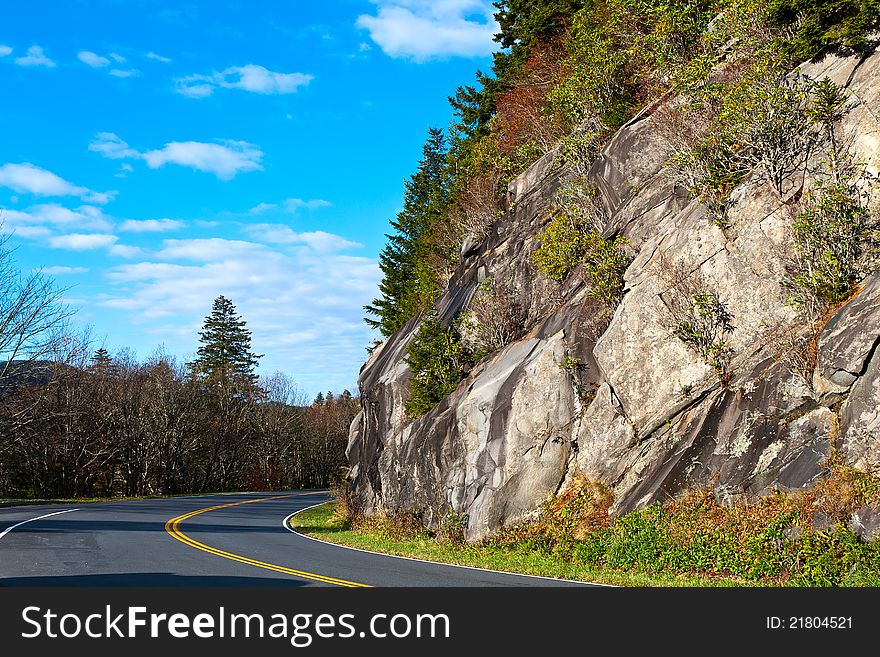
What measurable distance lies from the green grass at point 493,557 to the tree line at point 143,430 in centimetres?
2544

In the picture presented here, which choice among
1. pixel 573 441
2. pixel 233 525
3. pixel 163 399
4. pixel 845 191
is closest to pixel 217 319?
pixel 163 399

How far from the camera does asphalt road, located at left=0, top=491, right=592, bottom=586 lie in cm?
1173

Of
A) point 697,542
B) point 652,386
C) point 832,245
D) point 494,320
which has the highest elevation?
point 494,320

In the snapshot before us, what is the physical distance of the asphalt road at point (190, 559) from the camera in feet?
38.5

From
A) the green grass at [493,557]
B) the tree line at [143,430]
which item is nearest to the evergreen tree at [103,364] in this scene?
the tree line at [143,430]

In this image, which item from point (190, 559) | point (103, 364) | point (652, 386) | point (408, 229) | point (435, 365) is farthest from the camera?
point (103, 364)

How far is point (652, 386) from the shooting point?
15.8m

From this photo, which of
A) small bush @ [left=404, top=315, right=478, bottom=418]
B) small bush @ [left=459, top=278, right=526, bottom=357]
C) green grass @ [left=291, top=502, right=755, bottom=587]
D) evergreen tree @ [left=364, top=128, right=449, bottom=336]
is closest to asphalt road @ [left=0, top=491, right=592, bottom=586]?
green grass @ [left=291, top=502, right=755, bottom=587]

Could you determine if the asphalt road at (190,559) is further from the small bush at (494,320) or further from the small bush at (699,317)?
the small bush at (494,320)

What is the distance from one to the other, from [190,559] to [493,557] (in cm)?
673

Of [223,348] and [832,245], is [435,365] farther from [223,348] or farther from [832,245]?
[223,348]

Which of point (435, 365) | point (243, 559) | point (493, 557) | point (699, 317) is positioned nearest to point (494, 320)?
point (435, 365)

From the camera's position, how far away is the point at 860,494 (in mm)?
11141

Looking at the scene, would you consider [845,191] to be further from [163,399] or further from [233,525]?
[163,399]
